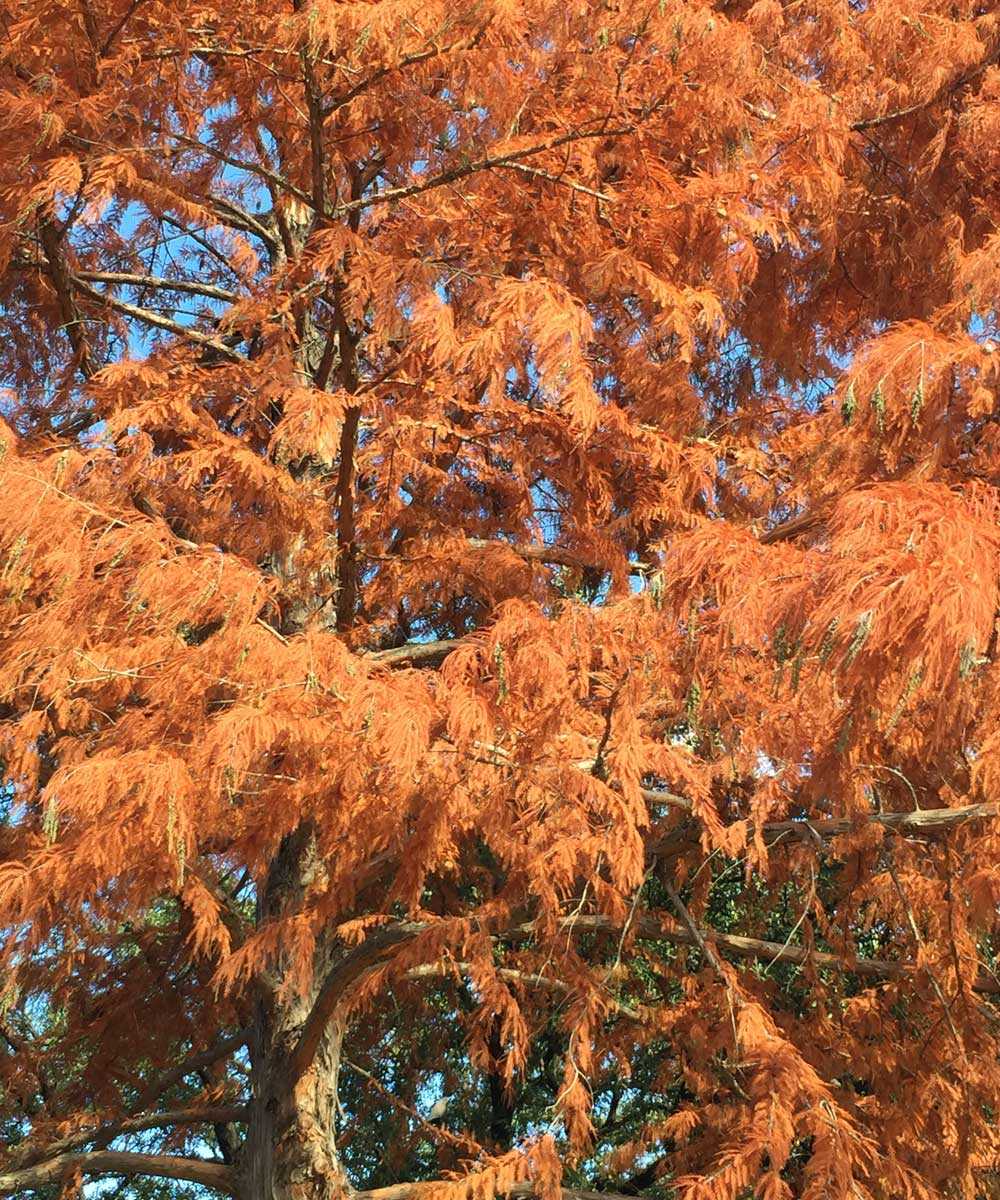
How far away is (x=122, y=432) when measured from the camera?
4.41m

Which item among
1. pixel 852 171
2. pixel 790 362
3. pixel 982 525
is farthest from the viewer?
pixel 790 362

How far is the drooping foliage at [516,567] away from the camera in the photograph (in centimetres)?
348

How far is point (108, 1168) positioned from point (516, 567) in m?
2.66

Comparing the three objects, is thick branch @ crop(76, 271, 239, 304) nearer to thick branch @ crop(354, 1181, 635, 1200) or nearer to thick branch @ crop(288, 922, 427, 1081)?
thick branch @ crop(288, 922, 427, 1081)

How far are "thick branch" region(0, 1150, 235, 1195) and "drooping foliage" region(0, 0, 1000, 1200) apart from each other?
18mm

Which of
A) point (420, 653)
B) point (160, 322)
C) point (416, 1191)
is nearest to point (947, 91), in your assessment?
point (420, 653)

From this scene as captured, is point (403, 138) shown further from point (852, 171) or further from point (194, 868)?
point (194, 868)

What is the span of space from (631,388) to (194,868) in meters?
2.47

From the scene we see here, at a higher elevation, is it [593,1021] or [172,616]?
[172,616]

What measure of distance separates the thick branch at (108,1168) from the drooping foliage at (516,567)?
0.02m

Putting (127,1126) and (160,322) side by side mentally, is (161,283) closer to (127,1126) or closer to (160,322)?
(160,322)

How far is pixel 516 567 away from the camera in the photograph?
5016mm

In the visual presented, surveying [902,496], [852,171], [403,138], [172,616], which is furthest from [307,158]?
[902,496]

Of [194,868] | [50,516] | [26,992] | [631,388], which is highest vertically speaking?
[631,388]
